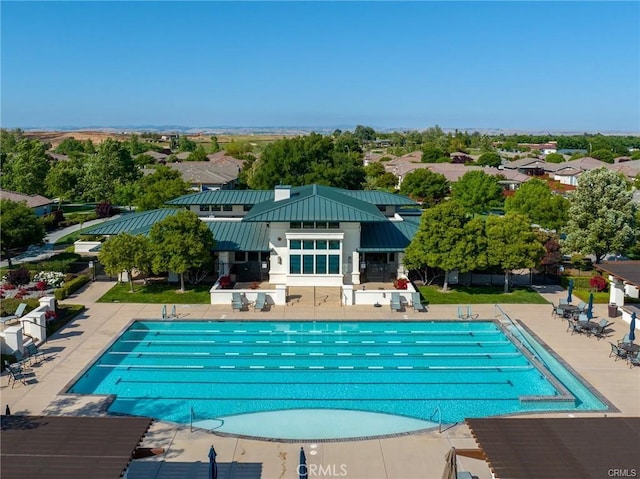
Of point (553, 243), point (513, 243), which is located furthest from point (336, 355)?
point (553, 243)

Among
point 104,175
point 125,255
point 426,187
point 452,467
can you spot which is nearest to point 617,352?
point 452,467

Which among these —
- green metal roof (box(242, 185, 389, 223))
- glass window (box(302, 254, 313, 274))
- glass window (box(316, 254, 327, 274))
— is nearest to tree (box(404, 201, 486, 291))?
green metal roof (box(242, 185, 389, 223))

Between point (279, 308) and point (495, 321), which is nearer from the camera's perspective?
point (495, 321)

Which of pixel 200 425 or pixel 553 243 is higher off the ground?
pixel 553 243

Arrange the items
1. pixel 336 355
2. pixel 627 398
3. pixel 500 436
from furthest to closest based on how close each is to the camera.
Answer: pixel 336 355, pixel 627 398, pixel 500 436

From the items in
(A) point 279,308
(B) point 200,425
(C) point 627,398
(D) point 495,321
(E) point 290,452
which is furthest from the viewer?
(A) point 279,308

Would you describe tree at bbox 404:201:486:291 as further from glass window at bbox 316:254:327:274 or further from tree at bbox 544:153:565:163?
tree at bbox 544:153:565:163

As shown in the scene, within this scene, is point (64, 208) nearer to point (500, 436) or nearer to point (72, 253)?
point (72, 253)
